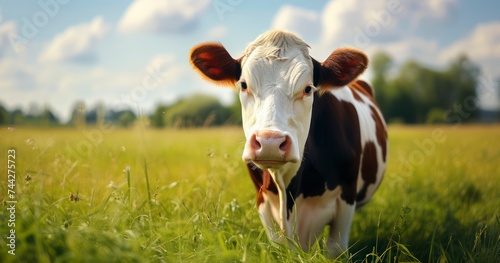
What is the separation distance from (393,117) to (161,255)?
230 ft

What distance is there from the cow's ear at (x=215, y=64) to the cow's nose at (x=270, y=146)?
1149mm

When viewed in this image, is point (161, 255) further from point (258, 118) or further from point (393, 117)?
point (393, 117)

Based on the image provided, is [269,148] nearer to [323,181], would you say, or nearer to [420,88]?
[323,181]

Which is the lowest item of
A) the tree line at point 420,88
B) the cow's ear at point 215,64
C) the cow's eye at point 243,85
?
the tree line at point 420,88

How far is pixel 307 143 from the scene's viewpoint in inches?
157

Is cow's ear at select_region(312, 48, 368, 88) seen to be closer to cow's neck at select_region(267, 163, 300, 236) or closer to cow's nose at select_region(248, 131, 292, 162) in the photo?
cow's neck at select_region(267, 163, 300, 236)

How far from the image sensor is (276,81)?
349 centimetres

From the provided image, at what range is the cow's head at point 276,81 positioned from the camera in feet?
10.1

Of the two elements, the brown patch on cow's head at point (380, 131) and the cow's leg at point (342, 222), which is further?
the brown patch on cow's head at point (380, 131)

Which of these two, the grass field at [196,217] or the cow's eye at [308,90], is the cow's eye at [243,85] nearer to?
the cow's eye at [308,90]

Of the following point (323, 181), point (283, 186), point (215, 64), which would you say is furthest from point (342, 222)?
point (215, 64)

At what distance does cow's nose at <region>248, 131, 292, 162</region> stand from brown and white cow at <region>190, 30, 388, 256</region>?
0.70 ft

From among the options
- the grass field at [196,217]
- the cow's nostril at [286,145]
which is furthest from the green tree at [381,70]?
the cow's nostril at [286,145]

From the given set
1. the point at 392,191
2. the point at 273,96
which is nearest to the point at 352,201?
the point at 273,96
